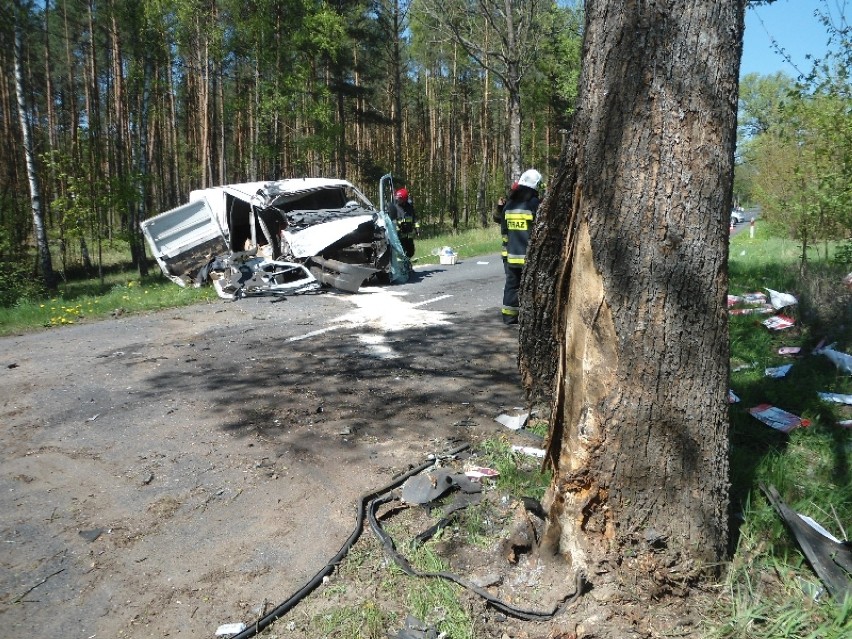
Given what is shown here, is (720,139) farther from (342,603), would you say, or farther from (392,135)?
(392,135)

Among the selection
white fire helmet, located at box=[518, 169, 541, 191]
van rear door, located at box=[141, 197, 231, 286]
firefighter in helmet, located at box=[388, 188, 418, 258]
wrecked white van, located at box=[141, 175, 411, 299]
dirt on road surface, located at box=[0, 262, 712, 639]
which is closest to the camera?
dirt on road surface, located at box=[0, 262, 712, 639]

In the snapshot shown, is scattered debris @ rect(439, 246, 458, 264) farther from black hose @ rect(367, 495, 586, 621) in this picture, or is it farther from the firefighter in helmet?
black hose @ rect(367, 495, 586, 621)

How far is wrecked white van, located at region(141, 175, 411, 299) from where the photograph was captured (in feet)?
36.3

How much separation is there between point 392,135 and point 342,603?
36589mm

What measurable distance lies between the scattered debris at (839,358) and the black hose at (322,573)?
3.72 meters

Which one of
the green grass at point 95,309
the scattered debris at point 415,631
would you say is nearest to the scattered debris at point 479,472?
the scattered debris at point 415,631

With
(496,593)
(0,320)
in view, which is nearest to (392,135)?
(0,320)

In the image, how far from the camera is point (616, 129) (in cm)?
256

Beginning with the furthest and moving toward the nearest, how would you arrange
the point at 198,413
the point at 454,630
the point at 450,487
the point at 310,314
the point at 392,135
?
the point at 392,135, the point at 310,314, the point at 198,413, the point at 450,487, the point at 454,630

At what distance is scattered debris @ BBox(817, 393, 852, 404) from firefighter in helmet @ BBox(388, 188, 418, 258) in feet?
29.6

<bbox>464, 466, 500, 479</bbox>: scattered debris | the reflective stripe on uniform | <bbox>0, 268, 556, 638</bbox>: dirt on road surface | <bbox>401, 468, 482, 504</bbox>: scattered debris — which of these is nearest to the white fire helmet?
the reflective stripe on uniform

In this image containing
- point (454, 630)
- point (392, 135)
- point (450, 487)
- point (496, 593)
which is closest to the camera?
point (454, 630)

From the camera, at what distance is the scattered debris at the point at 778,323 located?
21.9 ft

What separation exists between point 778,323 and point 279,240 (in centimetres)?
870
